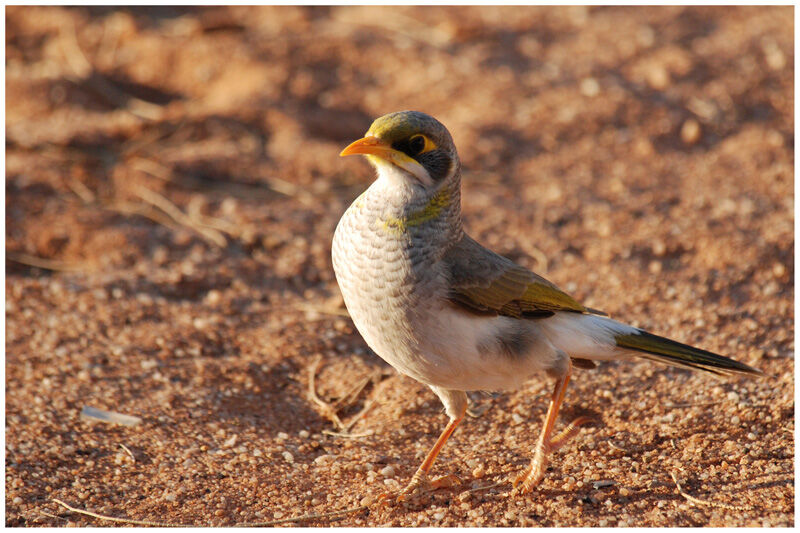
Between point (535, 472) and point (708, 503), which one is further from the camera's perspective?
point (535, 472)

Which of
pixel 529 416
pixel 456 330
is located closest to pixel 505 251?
pixel 529 416

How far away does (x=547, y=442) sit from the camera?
5133 millimetres

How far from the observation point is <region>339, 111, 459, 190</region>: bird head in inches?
189

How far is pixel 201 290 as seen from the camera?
24.8 ft

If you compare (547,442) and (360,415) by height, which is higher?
(547,442)

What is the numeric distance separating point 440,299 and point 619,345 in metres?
1.24

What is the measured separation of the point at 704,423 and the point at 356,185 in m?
4.90

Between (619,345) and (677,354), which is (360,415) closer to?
(619,345)

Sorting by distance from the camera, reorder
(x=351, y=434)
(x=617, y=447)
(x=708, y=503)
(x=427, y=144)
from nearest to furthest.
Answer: (x=708, y=503), (x=427, y=144), (x=617, y=447), (x=351, y=434)

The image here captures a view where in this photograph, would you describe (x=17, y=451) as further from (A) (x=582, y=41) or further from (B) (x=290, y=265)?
(A) (x=582, y=41)

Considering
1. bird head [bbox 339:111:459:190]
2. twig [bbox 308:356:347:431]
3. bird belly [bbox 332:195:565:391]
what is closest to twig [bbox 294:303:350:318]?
twig [bbox 308:356:347:431]

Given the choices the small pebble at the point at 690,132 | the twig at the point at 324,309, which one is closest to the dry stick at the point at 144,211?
the twig at the point at 324,309

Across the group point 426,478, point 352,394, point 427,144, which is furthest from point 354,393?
point 427,144

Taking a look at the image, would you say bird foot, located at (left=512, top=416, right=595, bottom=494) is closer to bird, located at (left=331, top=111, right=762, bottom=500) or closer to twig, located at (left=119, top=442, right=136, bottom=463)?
bird, located at (left=331, top=111, right=762, bottom=500)
